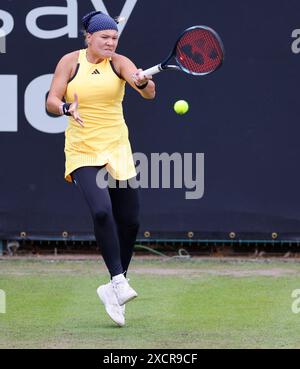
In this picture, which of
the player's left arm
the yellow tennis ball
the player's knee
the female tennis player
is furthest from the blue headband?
the yellow tennis ball

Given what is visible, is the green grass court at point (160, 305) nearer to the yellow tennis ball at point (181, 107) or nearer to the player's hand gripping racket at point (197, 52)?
the yellow tennis ball at point (181, 107)

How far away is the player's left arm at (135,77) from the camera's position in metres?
5.99

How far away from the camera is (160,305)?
22.2 feet

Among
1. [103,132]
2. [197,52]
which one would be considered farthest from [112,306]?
[197,52]

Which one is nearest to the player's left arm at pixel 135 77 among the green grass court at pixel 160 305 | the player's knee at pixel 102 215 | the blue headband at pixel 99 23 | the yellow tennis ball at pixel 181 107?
the blue headband at pixel 99 23

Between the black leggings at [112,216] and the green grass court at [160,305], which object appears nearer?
the green grass court at [160,305]

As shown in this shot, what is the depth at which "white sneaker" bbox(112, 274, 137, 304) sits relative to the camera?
5.98 m

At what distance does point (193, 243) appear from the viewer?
876 centimetres

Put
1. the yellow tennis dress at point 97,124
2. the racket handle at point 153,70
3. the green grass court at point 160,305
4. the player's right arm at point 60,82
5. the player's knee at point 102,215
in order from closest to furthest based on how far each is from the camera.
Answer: the green grass court at point 160,305 → the racket handle at point 153,70 → the player's knee at point 102,215 → the player's right arm at point 60,82 → the yellow tennis dress at point 97,124

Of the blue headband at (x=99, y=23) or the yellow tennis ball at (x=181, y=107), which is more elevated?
the blue headband at (x=99, y=23)

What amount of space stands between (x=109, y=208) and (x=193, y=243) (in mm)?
2796

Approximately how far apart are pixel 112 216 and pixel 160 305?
0.92m

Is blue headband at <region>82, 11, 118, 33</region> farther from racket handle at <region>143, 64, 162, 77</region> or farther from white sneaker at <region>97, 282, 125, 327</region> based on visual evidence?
white sneaker at <region>97, 282, 125, 327</region>
